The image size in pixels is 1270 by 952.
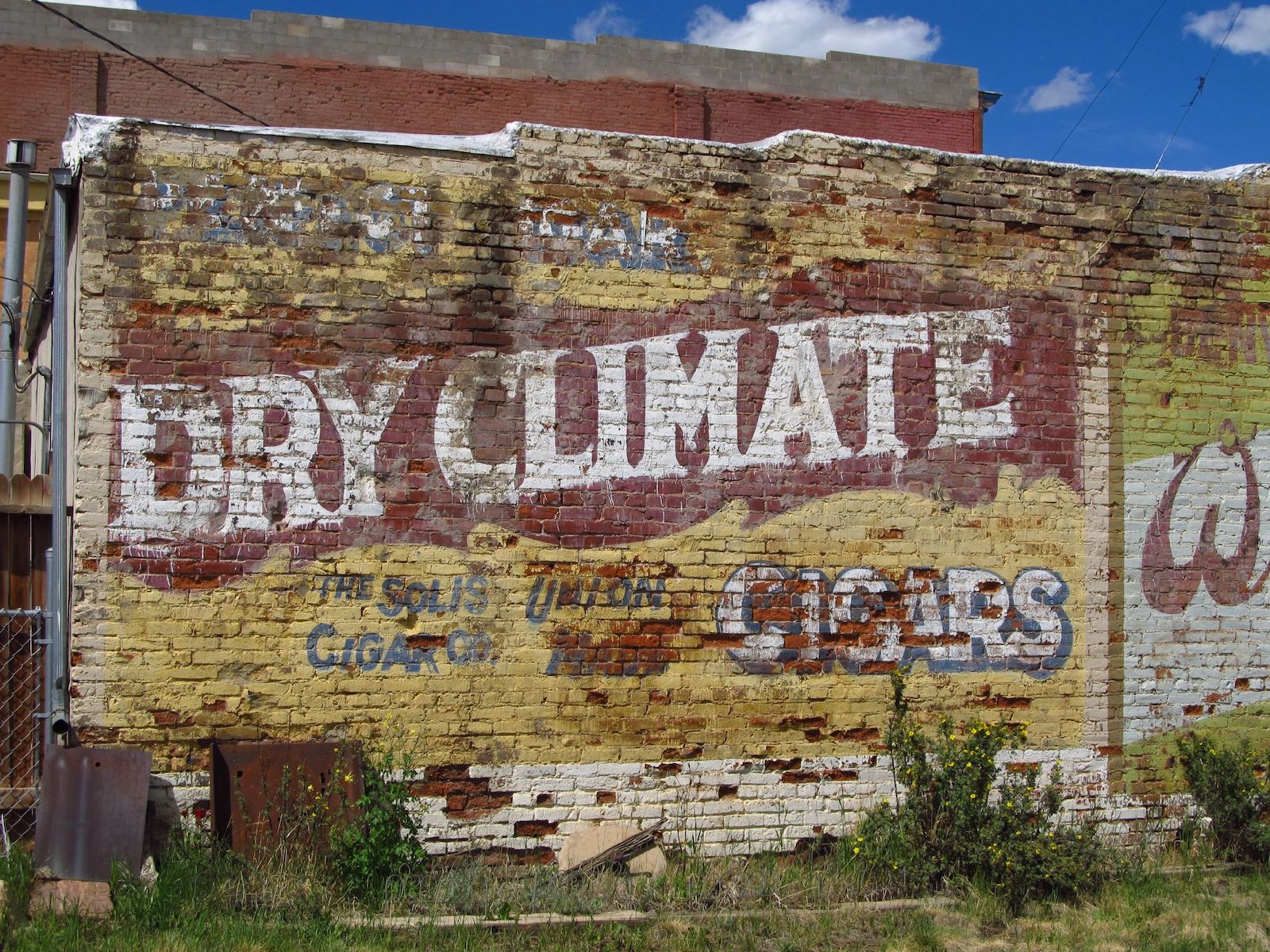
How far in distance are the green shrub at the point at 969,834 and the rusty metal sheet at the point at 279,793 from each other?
2723mm

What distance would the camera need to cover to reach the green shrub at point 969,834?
5.54 m

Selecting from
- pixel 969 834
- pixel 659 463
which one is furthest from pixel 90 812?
pixel 969 834

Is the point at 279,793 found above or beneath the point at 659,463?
beneath

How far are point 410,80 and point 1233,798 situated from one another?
510 inches

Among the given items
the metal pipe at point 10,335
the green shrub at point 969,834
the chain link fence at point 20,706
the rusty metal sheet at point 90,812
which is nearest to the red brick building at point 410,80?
the metal pipe at point 10,335

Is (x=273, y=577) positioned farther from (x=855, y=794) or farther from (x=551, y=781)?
(x=855, y=794)

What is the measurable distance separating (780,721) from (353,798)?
2.34m

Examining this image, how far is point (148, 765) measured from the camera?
16.9 feet

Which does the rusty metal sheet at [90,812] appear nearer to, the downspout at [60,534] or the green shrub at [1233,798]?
the downspout at [60,534]

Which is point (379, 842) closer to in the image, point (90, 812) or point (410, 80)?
point (90, 812)

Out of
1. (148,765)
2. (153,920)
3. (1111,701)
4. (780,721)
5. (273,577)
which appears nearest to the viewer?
(153,920)

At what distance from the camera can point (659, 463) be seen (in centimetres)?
609

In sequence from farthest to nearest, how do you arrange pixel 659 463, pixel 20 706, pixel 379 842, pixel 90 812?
pixel 659 463 → pixel 20 706 → pixel 379 842 → pixel 90 812

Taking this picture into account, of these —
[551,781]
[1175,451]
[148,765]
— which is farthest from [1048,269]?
[148,765]
